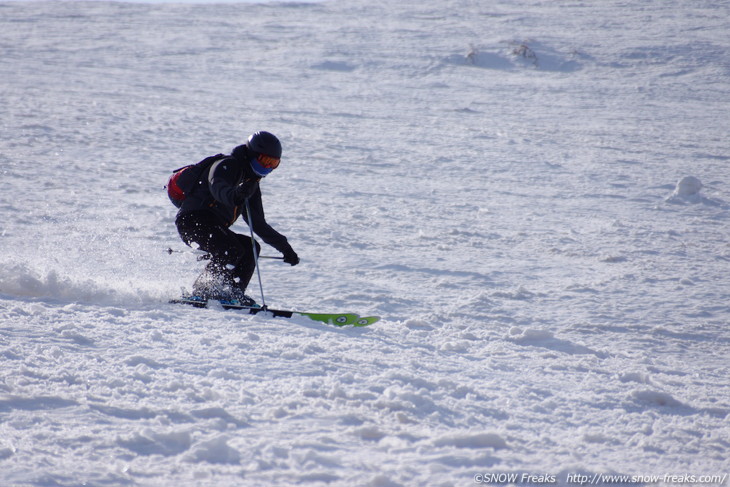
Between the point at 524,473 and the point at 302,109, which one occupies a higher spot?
the point at 302,109

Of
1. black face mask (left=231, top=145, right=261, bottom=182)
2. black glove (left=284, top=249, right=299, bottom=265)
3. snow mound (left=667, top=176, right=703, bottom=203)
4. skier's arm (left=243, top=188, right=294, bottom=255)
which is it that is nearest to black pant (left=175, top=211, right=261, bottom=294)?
skier's arm (left=243, top=188, right=294, bottom=255)

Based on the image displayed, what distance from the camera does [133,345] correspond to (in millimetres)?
4195

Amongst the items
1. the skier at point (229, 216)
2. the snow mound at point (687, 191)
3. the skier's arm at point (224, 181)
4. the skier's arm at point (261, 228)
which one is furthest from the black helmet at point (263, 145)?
the snow mound at point (687, 191)

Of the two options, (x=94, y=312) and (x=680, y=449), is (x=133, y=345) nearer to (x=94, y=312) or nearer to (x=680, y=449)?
(x=94, y=312)

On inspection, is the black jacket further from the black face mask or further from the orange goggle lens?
the orange goggle lens

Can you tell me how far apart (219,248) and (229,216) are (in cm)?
28

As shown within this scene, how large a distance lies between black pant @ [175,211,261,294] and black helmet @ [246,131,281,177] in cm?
58

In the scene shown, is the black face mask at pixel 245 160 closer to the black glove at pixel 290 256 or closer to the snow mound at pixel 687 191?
the black glove at pixel 290 256

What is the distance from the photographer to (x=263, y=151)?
5039 mm

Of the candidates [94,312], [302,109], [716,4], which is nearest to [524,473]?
[94,312]

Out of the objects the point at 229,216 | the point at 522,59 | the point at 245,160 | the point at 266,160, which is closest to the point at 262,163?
the point at 266,160

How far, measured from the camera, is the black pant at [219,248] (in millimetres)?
5180

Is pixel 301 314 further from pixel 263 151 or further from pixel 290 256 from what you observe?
pixel 263 151

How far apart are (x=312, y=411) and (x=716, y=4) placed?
27.0 m
